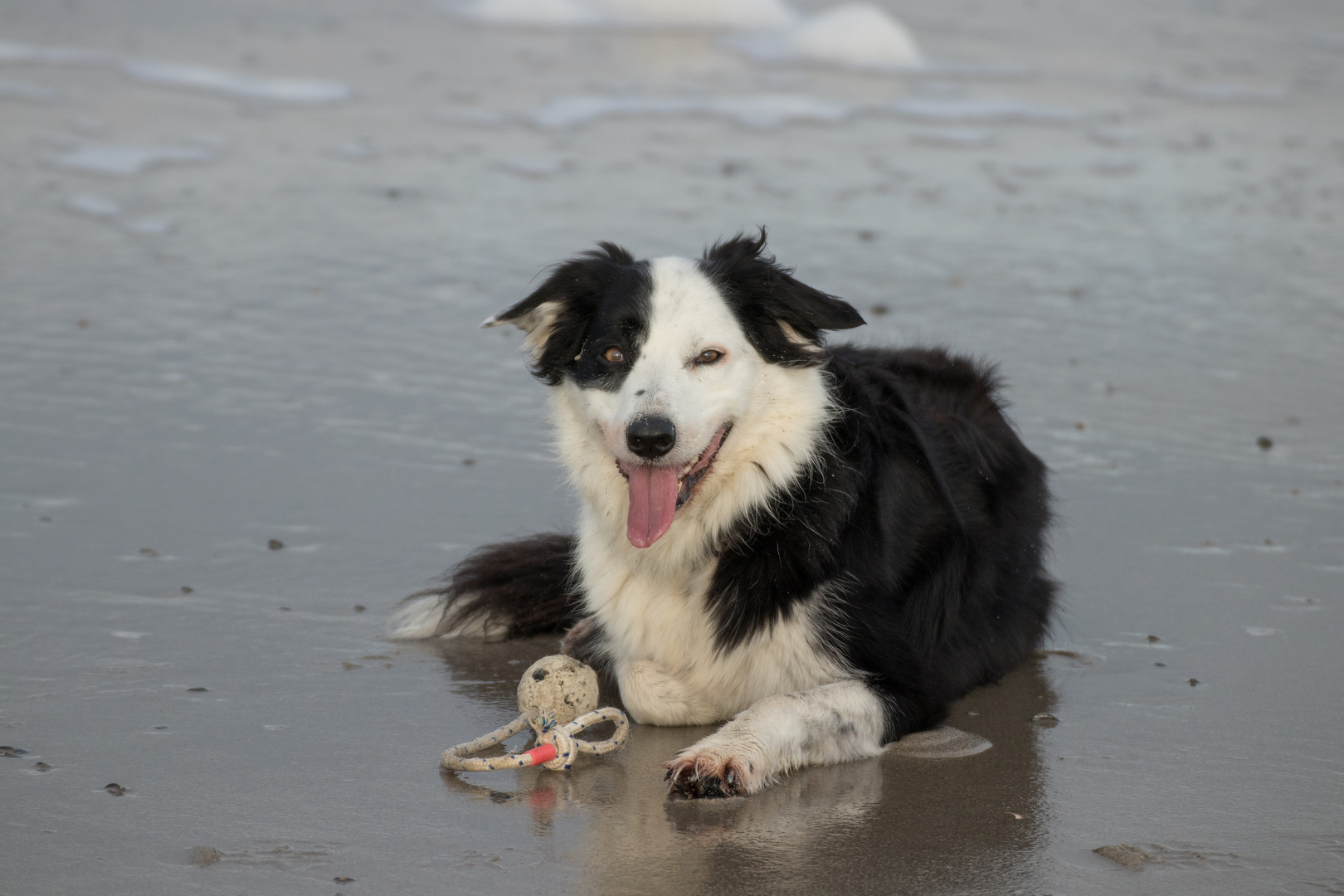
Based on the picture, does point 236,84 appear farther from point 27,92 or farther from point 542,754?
point 542,754

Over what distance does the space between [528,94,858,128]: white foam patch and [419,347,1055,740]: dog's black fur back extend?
9484mm

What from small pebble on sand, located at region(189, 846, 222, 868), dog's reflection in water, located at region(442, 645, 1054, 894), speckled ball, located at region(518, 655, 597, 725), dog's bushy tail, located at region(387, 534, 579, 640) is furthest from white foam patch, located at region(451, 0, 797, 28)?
small pebble on sand, located at region(189, 846, 222, 868)

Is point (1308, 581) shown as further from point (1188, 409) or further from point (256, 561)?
point (256, 561)

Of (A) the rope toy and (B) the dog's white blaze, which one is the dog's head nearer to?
(B) the dog's white blaze

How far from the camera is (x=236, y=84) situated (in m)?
15.1

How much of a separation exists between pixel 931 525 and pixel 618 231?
5.74m

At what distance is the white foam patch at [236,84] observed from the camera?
14570 millimetres

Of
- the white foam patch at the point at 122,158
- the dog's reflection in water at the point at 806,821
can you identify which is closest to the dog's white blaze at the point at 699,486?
the dog's reflection in water at the point at 806,821

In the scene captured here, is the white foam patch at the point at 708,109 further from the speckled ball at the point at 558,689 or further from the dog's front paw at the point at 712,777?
the dog's front paw at the point at 712,777

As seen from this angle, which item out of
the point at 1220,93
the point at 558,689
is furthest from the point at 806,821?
the point at 1220,93

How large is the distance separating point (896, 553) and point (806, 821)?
103 centimetres

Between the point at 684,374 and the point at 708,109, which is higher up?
the point at 708,109

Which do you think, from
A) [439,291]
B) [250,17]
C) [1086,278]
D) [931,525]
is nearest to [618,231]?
[439,291]

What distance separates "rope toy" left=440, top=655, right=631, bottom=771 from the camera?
3.69 m
